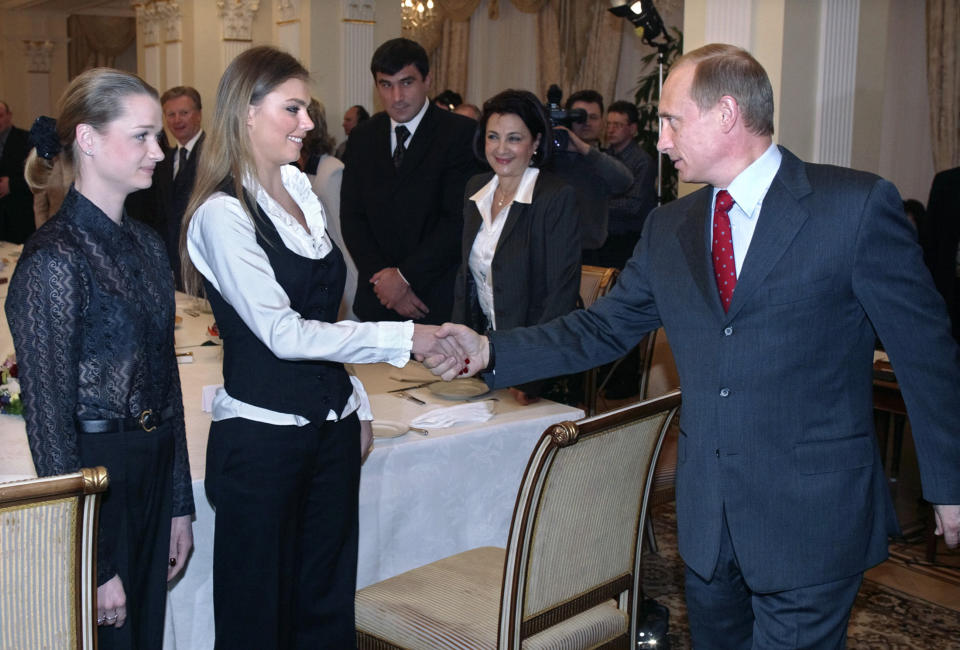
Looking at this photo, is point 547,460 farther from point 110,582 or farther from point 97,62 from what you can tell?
point 97,62

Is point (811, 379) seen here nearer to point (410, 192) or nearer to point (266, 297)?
point (266, 297)

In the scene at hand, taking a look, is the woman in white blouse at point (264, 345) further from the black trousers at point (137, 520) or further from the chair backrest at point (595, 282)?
the chair backrest at point (595, 282)

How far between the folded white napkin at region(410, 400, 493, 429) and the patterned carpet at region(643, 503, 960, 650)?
1.02m

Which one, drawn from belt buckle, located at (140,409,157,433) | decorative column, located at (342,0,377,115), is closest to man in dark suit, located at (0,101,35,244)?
decorative column, located at (342,0,377,115)

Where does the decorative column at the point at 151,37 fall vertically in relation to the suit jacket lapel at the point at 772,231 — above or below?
above

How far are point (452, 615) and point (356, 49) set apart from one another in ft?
20.9

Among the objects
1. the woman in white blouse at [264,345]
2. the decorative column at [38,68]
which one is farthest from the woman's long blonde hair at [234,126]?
the decorative column at [38,68]

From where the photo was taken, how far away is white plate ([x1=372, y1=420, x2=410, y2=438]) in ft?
8.47

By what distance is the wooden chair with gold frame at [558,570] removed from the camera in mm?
2043

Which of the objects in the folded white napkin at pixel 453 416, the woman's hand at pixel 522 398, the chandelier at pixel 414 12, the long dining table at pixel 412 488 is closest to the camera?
the long dining table at pixel 412 488

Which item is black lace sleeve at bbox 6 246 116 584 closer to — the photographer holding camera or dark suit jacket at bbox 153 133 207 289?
dark suit jacket at bbox 153 133 207 289

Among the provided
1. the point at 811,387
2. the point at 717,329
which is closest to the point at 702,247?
the point at 717,329

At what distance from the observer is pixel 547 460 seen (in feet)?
6.51

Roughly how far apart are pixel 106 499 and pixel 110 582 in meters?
0.15
